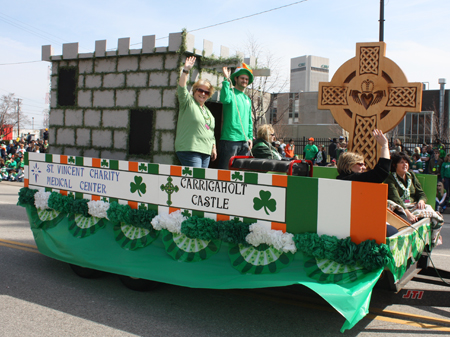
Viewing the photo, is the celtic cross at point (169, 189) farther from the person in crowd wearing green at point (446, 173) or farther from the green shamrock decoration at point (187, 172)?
the person in crowd wearing green at point (446, 173)

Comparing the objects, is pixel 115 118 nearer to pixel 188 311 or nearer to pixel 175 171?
pixel 175 171

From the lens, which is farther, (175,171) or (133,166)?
(133,166)

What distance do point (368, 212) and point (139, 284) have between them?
2496 millimetres

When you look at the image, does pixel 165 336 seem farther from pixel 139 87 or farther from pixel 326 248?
pixel 139 87

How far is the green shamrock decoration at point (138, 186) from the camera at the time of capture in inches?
174

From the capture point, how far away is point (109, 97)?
22.0 ft

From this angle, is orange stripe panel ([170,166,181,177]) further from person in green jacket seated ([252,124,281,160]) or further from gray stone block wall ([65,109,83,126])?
gray stone block wall ([65,109,83,126])

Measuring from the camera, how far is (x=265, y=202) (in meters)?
3.58

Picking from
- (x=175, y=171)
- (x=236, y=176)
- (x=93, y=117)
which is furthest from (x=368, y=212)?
(x=93, y=117)

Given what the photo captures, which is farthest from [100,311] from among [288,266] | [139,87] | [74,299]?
[139,87]

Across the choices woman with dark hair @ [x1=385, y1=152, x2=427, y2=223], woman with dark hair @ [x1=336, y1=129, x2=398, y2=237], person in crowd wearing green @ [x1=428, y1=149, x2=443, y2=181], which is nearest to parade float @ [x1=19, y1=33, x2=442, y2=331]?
woman with dark hair @ [x1=336, y1=129, x2=398, y2=237]

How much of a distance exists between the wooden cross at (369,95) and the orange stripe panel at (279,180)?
4.01 metres

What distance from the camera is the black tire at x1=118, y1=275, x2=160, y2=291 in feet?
14.3

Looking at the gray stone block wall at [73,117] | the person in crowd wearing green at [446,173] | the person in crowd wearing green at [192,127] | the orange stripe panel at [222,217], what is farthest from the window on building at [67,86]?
the person in crowd wearing green at [446,173]
